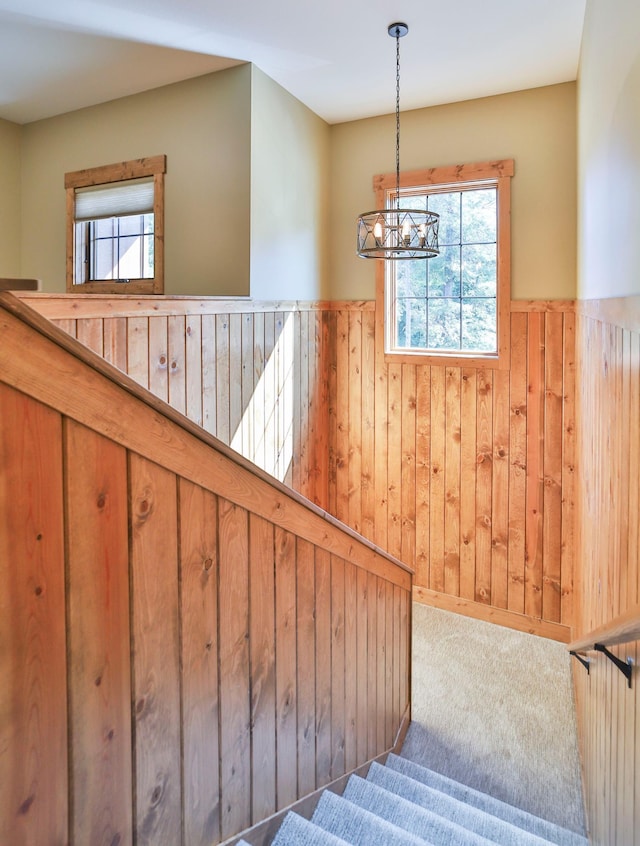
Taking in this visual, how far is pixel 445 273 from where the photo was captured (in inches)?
168

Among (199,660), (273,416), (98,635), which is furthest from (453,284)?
(98,635)

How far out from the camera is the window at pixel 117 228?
154 inches

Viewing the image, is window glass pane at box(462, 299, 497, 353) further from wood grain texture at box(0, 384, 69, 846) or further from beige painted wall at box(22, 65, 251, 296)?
wood grain texture at box(0, 384, 69, 846)

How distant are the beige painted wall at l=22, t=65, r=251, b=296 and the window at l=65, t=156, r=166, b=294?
0.07 m

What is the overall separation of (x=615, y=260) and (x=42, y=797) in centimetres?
189

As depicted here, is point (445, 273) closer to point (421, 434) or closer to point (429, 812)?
point (421, 434)

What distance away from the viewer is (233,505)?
57.4 inches

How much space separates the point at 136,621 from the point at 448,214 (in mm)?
3711

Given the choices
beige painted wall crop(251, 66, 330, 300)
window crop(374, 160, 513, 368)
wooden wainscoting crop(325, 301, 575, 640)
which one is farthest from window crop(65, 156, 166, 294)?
window crop(374, 160, 513, 368)

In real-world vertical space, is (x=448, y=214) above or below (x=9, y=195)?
below

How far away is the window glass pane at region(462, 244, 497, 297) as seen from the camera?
4090mm

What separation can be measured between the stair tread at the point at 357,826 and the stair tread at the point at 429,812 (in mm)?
87

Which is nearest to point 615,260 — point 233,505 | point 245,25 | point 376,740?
point 233,505

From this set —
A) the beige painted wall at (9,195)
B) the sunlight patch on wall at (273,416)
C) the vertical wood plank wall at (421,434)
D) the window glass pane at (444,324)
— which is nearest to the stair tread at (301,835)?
the vertical wood plank wall at (421,434)
